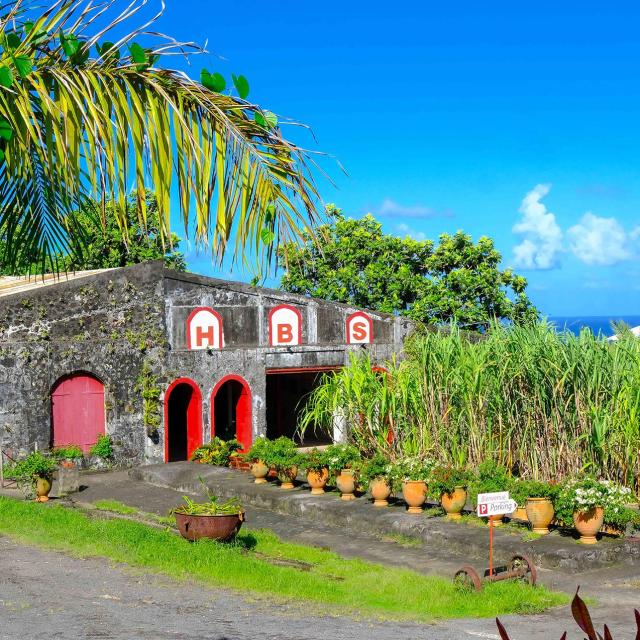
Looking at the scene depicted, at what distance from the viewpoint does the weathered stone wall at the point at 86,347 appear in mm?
20297

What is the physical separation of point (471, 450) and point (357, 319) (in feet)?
30.6

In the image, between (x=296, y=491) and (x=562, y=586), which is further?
(x=296, y=491)

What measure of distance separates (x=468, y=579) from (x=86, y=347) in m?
12.5

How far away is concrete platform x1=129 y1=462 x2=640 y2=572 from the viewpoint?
1235 centimetres

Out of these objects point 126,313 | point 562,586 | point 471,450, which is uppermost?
point 126,313

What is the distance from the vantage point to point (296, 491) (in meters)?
17.4

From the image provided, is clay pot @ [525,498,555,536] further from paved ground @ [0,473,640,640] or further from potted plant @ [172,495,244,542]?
potted plant @ [172,495,244,542]

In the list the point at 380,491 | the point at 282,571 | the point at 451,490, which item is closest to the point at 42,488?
the point at 380,491

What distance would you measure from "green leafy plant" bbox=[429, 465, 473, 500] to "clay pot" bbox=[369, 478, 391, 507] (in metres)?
1.12

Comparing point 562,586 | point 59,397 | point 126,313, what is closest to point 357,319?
point 126,313

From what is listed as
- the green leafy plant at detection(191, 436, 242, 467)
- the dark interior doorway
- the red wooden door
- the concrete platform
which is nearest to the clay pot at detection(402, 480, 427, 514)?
the concrete platform

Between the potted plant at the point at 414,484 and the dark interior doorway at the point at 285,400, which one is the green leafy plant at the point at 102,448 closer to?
the potted plant at the point at 414,484

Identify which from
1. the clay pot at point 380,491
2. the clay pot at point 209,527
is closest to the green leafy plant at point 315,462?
the clay pot at point 380,491

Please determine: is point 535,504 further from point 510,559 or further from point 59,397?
point 59,397
